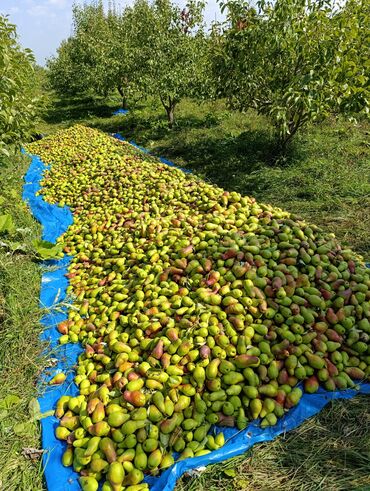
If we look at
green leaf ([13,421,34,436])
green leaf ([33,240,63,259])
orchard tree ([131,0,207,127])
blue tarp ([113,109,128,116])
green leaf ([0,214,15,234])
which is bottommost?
green leaf ([13,421,34,436])

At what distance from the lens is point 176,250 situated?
377 centimetres

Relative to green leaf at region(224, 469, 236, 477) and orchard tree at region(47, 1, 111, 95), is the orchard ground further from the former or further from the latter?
orchard tree at region(47, 1, 111, 95)

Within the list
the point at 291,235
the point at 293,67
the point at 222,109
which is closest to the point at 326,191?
the point at 293,67

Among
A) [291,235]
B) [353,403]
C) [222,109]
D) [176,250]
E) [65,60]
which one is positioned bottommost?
[353,403]

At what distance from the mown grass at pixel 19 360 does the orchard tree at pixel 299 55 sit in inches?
173

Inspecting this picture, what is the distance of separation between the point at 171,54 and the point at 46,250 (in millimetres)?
8553

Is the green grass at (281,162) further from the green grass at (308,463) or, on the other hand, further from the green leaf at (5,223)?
the green leaf at (5,223)

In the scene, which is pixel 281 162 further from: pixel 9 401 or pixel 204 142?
pixel 9 401

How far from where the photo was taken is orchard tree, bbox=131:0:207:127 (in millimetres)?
10422

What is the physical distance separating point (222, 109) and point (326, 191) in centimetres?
741

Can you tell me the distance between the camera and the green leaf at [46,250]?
463 cm

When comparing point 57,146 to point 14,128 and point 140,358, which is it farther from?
point 140,358

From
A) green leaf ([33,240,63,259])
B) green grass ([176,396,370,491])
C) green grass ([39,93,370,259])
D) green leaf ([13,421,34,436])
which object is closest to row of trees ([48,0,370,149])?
green grass ([39,93,370,259])

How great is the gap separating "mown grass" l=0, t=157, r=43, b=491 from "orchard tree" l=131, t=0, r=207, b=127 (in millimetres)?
7251
